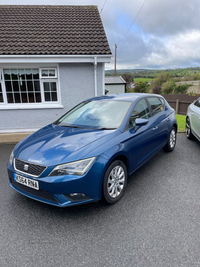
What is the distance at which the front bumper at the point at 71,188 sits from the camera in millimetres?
2453

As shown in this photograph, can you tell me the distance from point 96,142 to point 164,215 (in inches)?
56.3

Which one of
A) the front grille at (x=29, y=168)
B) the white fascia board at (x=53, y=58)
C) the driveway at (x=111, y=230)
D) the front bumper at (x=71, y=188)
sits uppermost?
the white fascia board at (x=53, y=58)

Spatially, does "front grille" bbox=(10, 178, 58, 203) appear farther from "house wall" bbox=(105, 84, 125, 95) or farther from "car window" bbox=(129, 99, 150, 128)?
"house wall" bbox=(105, 84, 125, 95)

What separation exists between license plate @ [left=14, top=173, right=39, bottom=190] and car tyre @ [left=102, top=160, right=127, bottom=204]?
918 millimetres

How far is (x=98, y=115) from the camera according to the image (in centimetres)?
372

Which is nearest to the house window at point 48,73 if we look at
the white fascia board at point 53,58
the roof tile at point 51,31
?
the white fascia board at point 53,58

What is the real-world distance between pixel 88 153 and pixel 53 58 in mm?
5787

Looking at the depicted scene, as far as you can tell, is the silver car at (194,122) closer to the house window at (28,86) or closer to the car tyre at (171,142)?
the car tyre at (171,142)

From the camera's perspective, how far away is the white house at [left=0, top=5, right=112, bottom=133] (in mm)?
7320

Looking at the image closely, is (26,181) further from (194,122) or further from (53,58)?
(53,58)

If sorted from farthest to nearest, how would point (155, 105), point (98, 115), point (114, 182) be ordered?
point (155, 105) → point (98, 115) → point (114, 182)

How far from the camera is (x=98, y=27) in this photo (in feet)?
29.6

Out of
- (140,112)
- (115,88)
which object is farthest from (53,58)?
(115,88)

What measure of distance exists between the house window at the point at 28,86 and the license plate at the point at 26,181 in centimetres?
561
